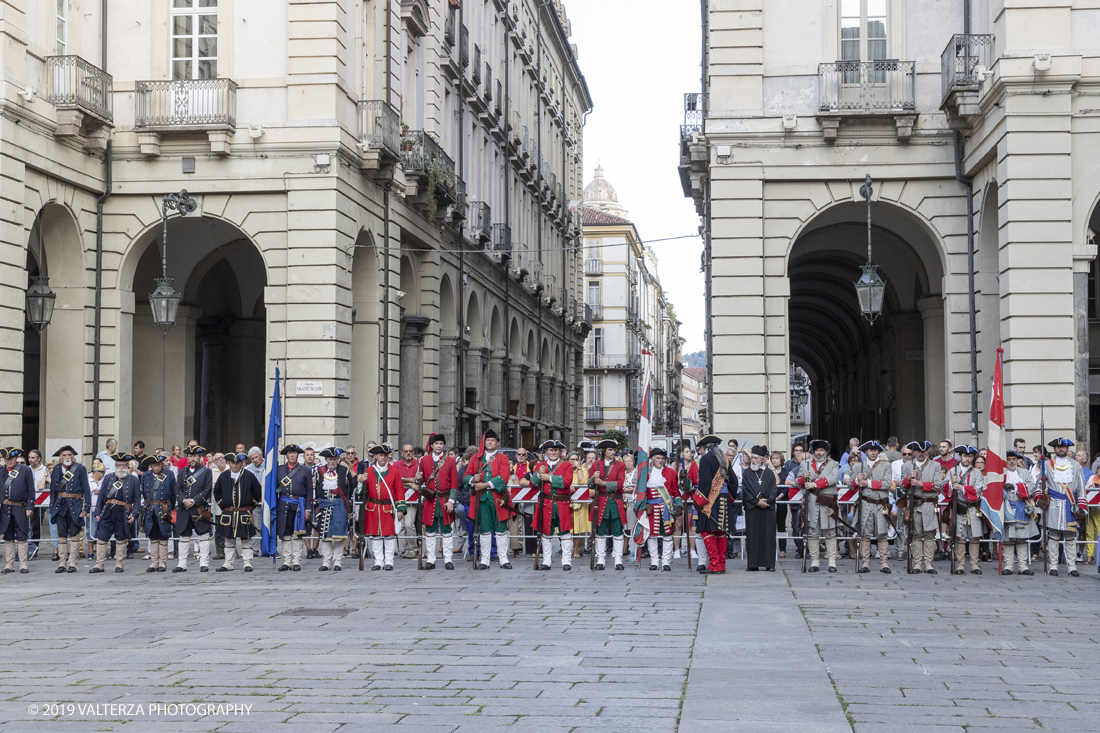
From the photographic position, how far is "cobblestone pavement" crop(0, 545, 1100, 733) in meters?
7.65

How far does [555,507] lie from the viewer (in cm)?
1745

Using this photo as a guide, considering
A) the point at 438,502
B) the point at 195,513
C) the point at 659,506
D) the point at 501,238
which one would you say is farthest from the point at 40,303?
the point at 501,238

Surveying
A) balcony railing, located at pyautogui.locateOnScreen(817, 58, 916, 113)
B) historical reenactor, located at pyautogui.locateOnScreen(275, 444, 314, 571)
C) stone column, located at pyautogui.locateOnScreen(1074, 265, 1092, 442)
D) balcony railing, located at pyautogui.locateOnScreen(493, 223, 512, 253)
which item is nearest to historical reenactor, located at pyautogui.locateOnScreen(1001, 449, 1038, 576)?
stone column, located at pyautogui.locateOnScreen(1074, 265, 1092, 442)

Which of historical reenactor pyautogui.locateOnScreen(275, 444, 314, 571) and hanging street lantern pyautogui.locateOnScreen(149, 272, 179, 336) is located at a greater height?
hanging street lantern pyautogui.locateOnScreen(149, 272, 179, 336)

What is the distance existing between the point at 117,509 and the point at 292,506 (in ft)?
8.13

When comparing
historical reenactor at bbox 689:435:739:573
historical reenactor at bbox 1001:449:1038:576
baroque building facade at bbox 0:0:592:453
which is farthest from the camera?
baroque building facade at bbox 0:0:592:453

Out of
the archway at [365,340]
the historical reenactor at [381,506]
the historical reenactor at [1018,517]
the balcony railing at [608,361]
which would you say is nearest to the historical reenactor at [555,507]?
the historical reenactor at [381,506]

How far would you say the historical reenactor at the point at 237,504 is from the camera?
17531 millimetres

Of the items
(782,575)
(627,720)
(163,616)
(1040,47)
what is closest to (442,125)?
(1040,47)

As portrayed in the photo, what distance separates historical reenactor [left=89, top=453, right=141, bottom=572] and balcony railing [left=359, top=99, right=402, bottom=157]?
959 cm

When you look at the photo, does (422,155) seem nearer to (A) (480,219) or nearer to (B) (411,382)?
(B) (411,382)

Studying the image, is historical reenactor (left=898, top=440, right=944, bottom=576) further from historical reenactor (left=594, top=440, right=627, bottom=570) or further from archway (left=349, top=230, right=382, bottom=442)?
archway (left=349, top=230, right=382, bottom=442)

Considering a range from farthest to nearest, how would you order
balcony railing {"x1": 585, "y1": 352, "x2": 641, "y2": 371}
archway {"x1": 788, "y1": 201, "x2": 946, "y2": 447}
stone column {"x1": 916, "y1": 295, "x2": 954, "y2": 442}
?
balcony railing {"x1": 585, "y1": 352, "x2": 641, "y2": 371}, archway {"x1": 788, "y1": 201, "x2": 946, "y2": 447}, stone column {"x1": 916, "y1": 295, "x2": 954, "y2": 442}

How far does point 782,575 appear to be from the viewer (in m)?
16.2
